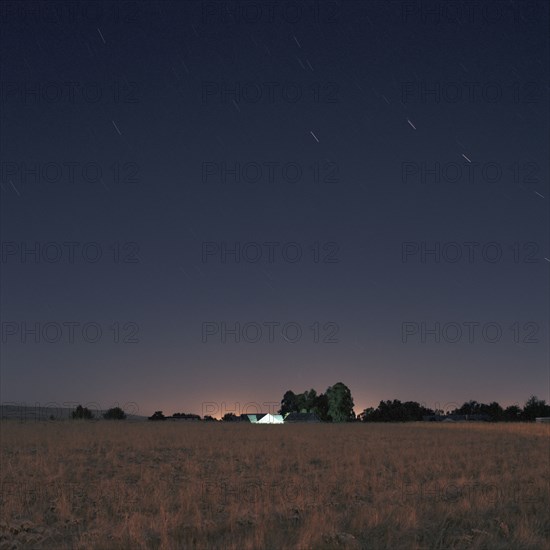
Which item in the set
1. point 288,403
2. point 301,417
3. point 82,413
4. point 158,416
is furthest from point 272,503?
point 288,403

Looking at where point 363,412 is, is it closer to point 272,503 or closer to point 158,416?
point 158,416

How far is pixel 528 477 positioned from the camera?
19906mm

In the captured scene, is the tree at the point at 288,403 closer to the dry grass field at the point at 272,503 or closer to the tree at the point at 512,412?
the tree at the point at 512,412

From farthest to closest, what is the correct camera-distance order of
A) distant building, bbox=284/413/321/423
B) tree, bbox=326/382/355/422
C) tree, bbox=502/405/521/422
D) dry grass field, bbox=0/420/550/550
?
tree, bbox=502/405/521/422 → distant building, bbox=284/413/321/423 → tree, bbox=326/382/355/422 → dry grass field, bbox=0/420/550/550

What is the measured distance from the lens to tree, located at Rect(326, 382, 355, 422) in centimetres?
13412

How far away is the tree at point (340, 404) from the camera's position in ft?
440

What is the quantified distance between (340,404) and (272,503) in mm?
122530

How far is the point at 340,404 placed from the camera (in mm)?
134125

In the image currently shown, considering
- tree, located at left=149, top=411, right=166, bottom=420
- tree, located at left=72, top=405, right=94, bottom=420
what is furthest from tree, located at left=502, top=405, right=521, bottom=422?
tree, located at left=72, top=405, right=94, bottom=420

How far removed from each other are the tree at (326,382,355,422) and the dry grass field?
108 m

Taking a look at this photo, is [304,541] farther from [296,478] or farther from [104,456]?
Result: [104,456]

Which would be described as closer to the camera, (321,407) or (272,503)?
(272,503)

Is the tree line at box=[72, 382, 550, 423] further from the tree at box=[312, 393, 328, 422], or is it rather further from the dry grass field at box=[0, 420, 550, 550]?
the dry grass field at box=[0, 420, 550, 550]

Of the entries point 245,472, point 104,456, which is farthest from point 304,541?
point 104,456
